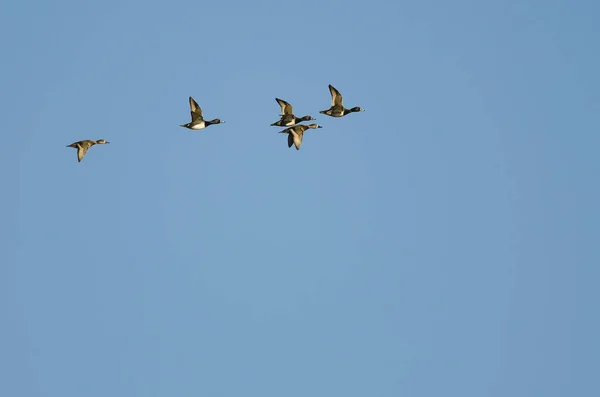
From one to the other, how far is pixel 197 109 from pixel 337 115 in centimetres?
1003

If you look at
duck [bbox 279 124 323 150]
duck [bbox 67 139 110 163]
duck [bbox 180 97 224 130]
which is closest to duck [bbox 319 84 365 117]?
duck [bbox 279 124 323 150]

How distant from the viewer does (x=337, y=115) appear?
436 feet

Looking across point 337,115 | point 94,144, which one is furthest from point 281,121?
point 94,144

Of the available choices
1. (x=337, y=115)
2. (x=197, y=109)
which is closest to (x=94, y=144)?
(x=197, y=109)

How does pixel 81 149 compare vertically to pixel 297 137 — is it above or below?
below

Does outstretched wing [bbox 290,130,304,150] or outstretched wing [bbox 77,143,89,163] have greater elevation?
outstretched wing [bbox 290,130,304,150]

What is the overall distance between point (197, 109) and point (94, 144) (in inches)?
314

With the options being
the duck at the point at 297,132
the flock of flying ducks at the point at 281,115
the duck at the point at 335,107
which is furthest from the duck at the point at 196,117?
the duck at the point at 335,107

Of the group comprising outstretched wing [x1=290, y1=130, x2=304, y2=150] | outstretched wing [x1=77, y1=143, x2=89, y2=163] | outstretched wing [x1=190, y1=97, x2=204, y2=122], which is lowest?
outstretched wing [x1=77, y1=143, x2=89, y2=163]

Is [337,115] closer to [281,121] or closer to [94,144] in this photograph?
[281,121]

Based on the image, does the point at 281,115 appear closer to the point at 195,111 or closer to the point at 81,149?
the point at 195,111

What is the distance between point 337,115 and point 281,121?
13.3ft

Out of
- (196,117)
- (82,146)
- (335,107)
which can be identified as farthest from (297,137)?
(82,146)

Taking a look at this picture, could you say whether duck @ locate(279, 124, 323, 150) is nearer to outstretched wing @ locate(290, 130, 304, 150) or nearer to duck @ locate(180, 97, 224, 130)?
outstretched wing @ locate(290, 130, 304, 150)
